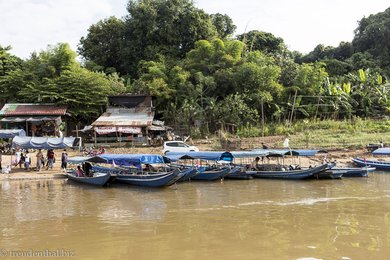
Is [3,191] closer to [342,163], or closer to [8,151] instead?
[8,151]

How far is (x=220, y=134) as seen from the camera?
3356cm

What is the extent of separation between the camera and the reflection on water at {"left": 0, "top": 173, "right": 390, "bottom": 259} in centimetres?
1065

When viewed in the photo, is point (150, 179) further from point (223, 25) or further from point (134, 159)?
point (223, 25)

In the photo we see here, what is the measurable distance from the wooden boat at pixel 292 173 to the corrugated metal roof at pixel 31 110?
19.8 m

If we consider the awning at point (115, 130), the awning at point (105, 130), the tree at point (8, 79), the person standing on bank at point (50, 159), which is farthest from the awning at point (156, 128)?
the tree at point (8, 79)

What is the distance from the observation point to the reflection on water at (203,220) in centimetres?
1065

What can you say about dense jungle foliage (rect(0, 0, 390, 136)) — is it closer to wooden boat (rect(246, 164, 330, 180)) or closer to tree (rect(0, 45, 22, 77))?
tree (rect(0, 45, 22, 77))

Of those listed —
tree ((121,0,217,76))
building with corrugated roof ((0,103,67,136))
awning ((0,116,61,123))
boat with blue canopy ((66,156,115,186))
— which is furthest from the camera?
tree ((121,0,217,76))

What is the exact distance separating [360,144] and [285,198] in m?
15.1

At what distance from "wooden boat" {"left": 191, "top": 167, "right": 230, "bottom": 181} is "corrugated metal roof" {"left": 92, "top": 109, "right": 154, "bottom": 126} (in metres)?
11.4

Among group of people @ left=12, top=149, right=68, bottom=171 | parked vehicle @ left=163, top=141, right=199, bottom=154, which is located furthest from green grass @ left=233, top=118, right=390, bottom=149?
group of people @ left=12, top=149, right=68, bottom=171

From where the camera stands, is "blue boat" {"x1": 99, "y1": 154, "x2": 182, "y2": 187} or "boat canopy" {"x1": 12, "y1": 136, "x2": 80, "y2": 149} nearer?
"blue boat" {"x1": 99, "y1": 154, "x2": 182, "y2": 187}

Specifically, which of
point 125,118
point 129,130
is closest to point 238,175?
point 129,130

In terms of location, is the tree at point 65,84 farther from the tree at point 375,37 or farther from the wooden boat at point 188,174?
the tree at point 375,37
